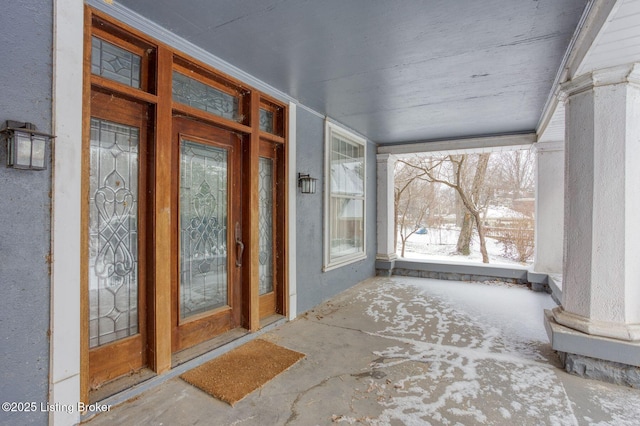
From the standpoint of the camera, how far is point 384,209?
617 cm

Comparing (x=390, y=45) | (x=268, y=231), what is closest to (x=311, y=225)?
(x=268, y=231)

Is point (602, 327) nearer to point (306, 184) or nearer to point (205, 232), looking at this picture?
point (306, 184)

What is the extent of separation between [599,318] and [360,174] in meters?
3.80

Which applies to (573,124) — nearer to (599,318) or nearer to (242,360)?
(599,318)

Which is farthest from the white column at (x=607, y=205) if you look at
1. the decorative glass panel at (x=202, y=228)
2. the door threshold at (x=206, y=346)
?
the decorative glass panel at (x=202, y=228)

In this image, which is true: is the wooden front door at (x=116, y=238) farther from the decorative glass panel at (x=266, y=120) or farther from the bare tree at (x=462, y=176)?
the bare tree at (x=462, y=176)

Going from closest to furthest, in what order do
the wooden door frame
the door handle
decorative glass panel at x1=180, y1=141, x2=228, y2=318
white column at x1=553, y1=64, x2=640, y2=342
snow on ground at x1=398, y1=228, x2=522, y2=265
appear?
the wooden door frame
white column at x1=553, y1=64, x2=640, y2=342
decorative glass panel at x1=180, y1=141, x2=228, y2=318
the door handle
snow on ground at x1=398, y1=228, x2=522, y2=265

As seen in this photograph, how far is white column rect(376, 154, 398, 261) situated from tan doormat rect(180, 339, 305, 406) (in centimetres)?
368

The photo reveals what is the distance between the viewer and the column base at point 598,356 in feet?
7.46

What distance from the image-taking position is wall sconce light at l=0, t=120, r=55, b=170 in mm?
1489

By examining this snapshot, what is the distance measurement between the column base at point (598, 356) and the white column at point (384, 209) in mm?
3654

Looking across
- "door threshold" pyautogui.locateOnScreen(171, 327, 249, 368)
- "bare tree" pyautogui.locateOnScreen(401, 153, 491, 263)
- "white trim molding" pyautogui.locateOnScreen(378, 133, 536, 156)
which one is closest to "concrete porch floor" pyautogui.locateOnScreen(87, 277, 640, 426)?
"door threshold" pyautogui.locateOnScreen(171, 327, 249, 368)

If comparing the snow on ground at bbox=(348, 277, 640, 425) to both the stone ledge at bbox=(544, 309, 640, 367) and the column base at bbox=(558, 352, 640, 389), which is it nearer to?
the column base at bbox=(558, 352, 640, 389)

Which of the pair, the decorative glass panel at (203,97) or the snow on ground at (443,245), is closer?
the decorative glass panel at (203,97)
